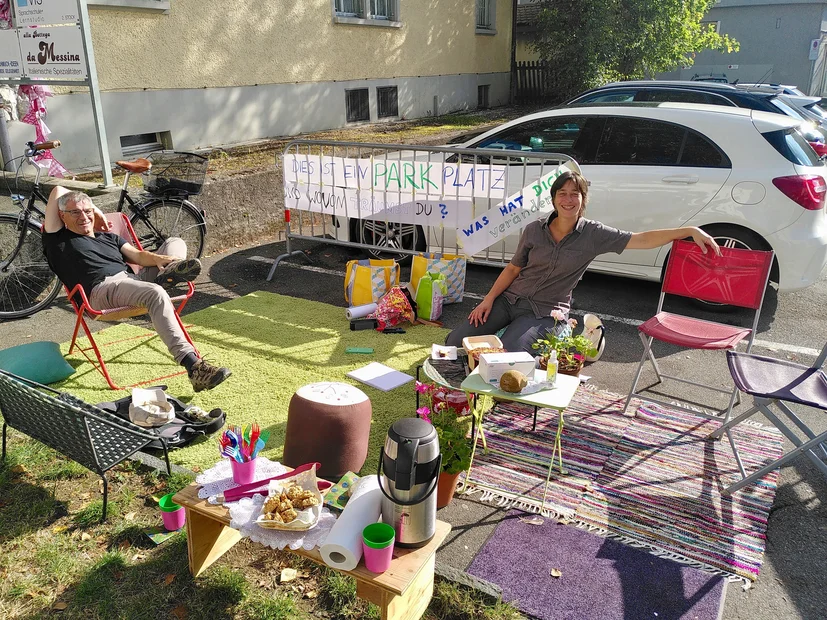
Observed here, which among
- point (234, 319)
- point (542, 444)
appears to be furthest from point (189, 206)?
point (542, 444)

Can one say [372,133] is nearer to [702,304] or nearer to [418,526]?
[702,304]

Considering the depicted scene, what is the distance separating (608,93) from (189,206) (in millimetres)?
7647

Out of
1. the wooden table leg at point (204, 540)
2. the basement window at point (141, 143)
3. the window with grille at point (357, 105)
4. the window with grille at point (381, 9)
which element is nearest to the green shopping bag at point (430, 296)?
the wooden table leg at point (204, 540)

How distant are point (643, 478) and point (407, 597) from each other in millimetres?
1802

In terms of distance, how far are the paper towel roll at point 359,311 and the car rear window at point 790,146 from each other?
A: 377 cm

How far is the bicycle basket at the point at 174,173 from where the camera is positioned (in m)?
6.74

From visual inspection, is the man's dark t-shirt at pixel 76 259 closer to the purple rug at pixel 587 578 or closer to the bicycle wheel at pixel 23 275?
the bicycle wheel at pixel 23 275

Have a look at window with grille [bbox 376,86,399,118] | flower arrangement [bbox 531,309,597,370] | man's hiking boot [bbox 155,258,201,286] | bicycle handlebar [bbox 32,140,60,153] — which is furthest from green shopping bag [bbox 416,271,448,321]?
window with grille [bbox 376,86,399,118]

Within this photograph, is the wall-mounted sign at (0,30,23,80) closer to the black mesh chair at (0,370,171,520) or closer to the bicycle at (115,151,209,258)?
the bicycle at (115,151,209,258)

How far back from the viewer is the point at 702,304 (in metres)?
6.20

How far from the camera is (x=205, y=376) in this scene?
453 centimetres

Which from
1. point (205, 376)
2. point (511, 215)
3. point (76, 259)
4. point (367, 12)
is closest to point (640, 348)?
point (511, 215)

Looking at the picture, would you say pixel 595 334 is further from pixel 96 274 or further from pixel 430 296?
pixel 96 274

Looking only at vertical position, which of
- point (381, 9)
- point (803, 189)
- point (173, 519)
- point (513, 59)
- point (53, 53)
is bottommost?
point (173, 519)
